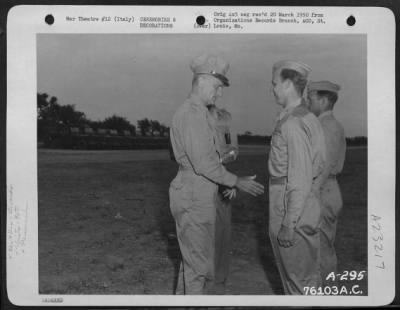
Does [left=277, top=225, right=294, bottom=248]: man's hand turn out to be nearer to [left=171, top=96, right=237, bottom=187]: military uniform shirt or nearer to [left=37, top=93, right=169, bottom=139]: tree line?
[left=171, top=96, right=237, bottom=187]: military uniform shirt

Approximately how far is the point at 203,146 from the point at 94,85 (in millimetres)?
423

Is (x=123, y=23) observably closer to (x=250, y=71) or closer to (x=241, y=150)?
(x=250, y=71)

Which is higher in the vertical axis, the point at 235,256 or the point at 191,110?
the point at 191,110

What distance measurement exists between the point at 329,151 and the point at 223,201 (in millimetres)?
382

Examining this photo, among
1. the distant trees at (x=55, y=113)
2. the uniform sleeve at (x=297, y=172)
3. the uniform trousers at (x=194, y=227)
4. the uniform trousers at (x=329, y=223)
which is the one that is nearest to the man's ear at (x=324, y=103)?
the uniform sleeve at (x=297, y=172)

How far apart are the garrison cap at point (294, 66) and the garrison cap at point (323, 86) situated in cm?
4

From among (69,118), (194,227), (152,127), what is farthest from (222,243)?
(69,118)

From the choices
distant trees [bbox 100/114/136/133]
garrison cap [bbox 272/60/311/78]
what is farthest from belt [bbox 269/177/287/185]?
distant trees [bbox 100/114/136/133]

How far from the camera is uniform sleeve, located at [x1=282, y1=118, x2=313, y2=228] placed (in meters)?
1.65

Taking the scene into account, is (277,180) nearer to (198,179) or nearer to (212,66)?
(198,179)

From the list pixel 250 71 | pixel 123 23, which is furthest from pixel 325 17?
pixel 123 23

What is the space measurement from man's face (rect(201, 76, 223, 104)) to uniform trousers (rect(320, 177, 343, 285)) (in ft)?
1.51

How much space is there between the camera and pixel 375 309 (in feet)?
5.67

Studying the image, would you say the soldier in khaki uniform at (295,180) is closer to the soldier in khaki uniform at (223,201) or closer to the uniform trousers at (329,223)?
the uniform trousers at (329,223)
